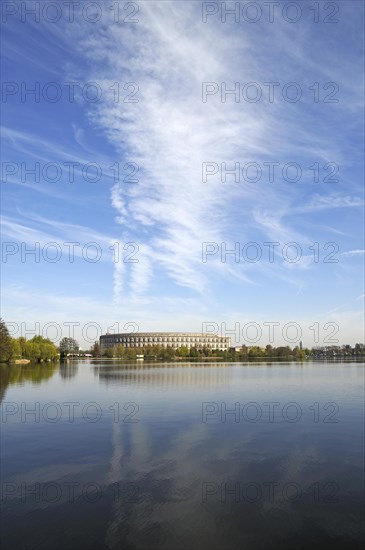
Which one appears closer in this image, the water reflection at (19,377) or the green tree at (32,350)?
the water reflection at (19,377)

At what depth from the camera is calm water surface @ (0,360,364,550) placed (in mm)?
13961

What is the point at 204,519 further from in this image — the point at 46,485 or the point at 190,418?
the point at 190,418

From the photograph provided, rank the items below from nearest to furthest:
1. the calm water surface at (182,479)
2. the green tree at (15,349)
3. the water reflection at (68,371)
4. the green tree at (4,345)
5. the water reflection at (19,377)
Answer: the calm water surface at (182,479), the water reflection at (19,377), the water reflection at (68,371), the green tree at (4,345), the green tree at (15,349)

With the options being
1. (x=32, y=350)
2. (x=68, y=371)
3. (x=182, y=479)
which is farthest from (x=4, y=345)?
(x=182, y=479)

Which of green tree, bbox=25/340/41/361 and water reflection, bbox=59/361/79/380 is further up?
green tree, bbox=25/340/41/361

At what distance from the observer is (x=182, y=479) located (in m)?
19.4

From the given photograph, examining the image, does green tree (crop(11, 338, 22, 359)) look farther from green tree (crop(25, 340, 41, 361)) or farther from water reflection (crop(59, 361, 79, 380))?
water reflection (crop(59, 361, 79, 380))

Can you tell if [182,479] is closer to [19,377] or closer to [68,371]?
[19,377]

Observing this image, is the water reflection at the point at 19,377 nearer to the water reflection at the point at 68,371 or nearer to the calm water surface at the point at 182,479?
the water reflection at the point at 68,371

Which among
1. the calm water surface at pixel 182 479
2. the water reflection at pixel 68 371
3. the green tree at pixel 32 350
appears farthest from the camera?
the green tree at pixel 32 350

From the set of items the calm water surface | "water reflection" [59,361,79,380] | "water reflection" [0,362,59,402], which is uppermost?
the calm water surface

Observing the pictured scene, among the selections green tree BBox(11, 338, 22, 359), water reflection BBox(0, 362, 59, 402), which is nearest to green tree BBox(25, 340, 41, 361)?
green tree BBox(11, 338, 22, 359)

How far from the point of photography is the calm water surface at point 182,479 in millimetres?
13961

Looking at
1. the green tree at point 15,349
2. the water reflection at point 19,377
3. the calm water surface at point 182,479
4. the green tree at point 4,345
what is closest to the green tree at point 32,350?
the green tree at point 15,349
